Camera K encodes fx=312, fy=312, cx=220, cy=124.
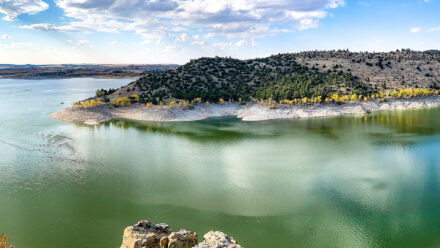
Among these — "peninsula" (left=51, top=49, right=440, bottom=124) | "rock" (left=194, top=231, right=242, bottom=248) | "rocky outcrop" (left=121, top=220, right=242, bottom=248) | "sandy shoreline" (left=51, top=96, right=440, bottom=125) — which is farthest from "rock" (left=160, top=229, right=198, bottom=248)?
"peninsula" (left=51, top=49, right=440, bottom=124)

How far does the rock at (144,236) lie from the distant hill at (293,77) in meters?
47.8

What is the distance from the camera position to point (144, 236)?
10.3 meters

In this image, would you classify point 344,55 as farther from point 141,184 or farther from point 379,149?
point 141,184

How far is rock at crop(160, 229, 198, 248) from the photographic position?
9844mm

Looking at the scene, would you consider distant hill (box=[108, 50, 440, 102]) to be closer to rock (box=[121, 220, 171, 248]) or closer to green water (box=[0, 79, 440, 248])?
green water (box=[0, 79, 440, 248])

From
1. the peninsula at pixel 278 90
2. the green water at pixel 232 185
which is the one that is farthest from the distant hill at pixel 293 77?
the green water at pixel 232 185

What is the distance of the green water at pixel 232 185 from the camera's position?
16.3 m

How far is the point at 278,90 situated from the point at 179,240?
2028 inches

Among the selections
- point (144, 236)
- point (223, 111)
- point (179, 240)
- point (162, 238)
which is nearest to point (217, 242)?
point (179, 240)

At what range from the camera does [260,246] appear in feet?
48.8

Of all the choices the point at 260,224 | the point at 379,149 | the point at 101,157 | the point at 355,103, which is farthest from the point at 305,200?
the point at 355,103

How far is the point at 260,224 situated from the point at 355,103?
45.9 metres

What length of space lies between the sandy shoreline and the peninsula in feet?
0.51

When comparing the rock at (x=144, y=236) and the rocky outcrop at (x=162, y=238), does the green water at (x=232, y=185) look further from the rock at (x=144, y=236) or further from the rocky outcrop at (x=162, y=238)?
the rocky outcrop at (x=162, y=238)
